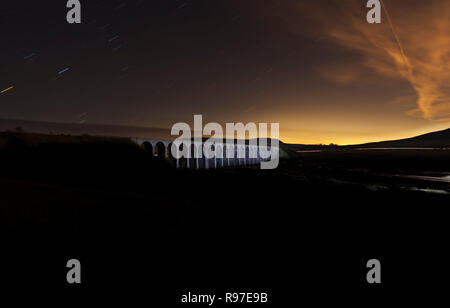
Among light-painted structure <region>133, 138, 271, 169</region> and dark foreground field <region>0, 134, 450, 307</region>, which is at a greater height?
light-painted structure <region>133, 138, 271, 169</region>

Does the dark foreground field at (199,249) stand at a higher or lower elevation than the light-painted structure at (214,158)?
lower

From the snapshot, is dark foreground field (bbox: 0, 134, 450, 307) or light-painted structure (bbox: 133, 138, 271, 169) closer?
dark foreground field (bbox: 0, 134, 450, 307)

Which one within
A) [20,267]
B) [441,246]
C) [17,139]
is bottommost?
[441,246]

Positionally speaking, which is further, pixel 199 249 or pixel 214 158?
pixel 214 158

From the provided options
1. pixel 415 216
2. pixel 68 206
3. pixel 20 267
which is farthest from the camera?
pixel 415 216

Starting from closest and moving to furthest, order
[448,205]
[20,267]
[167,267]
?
[20,267] < [167,267] < [448,205]

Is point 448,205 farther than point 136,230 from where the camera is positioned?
Yes

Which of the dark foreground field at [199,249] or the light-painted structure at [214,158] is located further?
the light-painted structure at [214,158]

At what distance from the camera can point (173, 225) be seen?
28.5ft

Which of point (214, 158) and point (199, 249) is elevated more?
point (214, 158)
